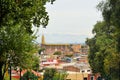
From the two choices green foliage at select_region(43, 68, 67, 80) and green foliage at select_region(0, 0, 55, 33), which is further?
green foliage at select_region(43, 68, 67, 80)

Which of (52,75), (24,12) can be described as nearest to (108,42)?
(52,75)

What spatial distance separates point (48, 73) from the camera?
94.9 metres

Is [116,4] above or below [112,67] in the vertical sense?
above

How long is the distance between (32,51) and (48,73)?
54.7m

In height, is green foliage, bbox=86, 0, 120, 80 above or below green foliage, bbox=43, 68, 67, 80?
above

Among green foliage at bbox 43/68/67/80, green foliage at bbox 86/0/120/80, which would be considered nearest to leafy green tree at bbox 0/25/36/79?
green foliage at bbox 86/0/120/80

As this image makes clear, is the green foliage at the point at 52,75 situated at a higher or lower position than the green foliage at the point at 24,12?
lower

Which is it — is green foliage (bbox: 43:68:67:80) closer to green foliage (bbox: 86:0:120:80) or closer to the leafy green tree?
green foliage (bbox: 86:0:120:80)

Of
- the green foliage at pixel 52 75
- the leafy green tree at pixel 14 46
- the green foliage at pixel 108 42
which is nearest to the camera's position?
the leafy green tree at pixel 14 46

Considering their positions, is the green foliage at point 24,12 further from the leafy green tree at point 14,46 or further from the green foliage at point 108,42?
the green foliage at point 108,42

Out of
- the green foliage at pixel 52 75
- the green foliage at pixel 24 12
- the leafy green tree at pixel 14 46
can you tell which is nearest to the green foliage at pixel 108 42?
the leafy green tree at pixel 14 46

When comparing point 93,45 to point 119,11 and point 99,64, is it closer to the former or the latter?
point 99,64

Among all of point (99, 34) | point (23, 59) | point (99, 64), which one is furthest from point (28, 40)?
point (99, 34)

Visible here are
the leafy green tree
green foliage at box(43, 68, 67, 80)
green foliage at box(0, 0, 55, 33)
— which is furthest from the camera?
green foliage at box(43, 68, 67, 80)
